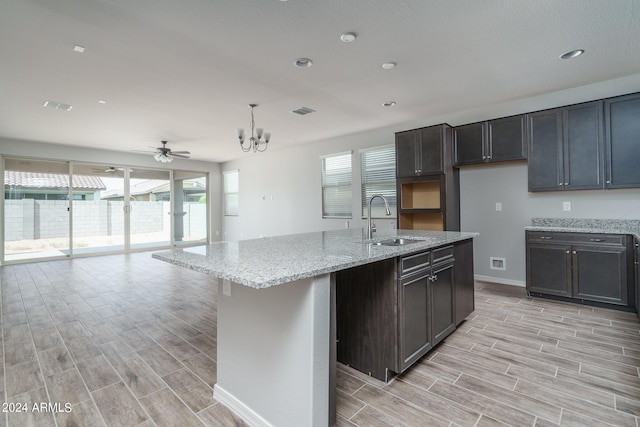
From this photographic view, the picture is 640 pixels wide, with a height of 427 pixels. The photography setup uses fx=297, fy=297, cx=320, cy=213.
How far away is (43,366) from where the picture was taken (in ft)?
7.15

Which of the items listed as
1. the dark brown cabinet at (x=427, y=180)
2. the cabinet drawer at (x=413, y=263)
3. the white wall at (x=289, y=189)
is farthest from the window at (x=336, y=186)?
the cabinet drawer at (x=413, y=263)

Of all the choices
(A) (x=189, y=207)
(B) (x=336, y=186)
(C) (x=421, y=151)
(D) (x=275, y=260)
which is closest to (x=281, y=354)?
(D) (x=275, y=260)

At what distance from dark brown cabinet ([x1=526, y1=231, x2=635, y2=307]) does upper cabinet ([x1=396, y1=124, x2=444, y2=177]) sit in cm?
150

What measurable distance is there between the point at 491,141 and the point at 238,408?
4.25m

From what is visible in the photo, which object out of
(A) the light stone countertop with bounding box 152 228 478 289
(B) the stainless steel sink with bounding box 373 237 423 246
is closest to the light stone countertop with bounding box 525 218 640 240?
(B) the stainless steel sink with bounding box 373 237 423 246

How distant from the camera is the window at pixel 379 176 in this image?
212 inches

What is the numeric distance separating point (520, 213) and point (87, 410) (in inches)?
193

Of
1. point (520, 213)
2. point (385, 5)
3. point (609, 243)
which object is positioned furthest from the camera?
point (520, 213)

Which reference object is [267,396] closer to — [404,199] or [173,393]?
[173,393]

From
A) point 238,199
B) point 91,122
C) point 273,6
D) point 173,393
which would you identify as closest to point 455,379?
point 173,393

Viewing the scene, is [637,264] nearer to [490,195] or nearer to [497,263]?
[497,263]

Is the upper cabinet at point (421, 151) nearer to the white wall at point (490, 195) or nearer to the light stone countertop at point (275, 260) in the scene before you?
the white wall at point (490, 195)

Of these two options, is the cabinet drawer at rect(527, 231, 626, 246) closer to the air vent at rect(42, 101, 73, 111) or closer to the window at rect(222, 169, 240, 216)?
the air vent at rect(42, 101, 73, 111)

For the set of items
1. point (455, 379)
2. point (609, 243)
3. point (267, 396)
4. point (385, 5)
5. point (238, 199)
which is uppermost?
point (385, 5)
